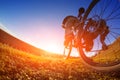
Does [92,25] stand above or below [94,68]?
above

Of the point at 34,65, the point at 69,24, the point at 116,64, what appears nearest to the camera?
the point at 116,64

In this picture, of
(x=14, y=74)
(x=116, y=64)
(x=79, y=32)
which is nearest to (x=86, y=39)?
(x=79, y=32)

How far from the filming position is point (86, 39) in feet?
30.6

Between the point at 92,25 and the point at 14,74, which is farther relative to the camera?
the point at 92,25

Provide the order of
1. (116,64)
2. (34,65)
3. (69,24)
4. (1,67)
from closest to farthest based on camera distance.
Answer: (116,64)
(1,67)
(34,65)
(69,24)

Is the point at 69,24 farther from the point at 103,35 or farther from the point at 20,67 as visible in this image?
the point at 20,67

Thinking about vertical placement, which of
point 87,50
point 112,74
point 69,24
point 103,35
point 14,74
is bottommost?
point 14,74

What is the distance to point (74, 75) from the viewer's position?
8.54m

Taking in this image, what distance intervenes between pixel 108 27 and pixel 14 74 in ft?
13.4

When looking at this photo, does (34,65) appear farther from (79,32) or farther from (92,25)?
(92,25)

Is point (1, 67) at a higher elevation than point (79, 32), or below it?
below

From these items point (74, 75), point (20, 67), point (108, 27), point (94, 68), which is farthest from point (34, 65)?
point (108, 27)

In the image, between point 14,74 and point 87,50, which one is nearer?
point 14,74

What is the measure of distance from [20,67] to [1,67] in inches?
38.3
